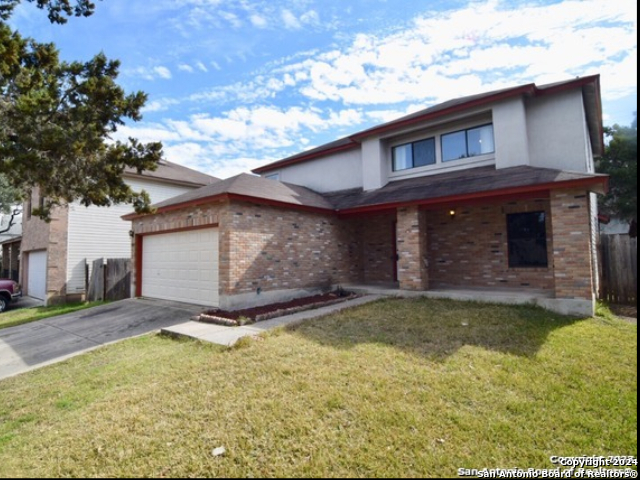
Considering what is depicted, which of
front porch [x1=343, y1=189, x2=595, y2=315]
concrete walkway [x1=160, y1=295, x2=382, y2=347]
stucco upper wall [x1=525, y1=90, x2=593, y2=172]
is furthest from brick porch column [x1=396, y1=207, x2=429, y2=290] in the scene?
stucco upper wall [x1=525, y1=90, x2=593, y2=172]

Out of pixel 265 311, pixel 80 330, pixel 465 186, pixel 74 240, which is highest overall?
pixel 465 186

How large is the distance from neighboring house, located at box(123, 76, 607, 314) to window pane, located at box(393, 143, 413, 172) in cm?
4

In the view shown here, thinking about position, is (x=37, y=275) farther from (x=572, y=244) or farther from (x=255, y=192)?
(x=572, y=244)

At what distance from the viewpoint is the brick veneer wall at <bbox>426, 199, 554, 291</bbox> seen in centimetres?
994

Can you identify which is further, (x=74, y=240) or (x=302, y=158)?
(x=302, y=158)

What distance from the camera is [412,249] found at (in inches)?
398

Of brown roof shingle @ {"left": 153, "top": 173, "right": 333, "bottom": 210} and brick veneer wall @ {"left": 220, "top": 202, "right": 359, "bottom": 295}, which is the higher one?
brown roof shingle @ {"left": 153, "top": 173, "right": 333, "bottom": 210}

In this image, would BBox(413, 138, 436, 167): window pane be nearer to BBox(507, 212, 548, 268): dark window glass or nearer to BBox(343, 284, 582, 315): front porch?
BBox(507, 212, 548, 268): dark window glass

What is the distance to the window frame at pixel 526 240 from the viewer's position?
9.77 m

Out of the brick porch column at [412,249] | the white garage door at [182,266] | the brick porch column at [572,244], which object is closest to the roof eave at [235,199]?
the white garage door at [182,266]

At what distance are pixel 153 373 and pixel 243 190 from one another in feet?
18.8

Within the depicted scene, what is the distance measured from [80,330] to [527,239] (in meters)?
13.0

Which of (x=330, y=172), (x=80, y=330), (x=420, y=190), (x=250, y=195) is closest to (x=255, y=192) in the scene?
(x=250, y=195)

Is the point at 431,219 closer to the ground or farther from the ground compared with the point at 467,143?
closer to the ground
